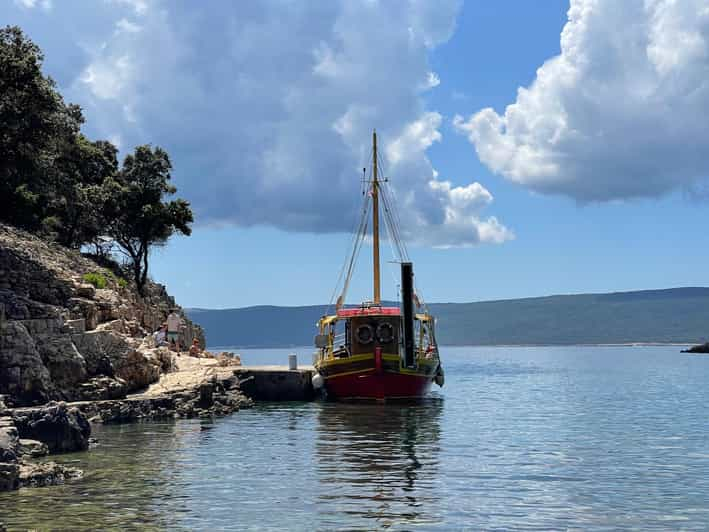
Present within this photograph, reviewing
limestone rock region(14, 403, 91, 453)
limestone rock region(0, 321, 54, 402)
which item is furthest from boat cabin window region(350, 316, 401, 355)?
limestone rock region(14, 403, 91, 453)

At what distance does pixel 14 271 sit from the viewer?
39594 mm

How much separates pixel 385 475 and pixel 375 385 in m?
23.1

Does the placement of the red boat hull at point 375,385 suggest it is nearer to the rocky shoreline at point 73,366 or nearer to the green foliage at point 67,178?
the rocky shoreline at point 73,366

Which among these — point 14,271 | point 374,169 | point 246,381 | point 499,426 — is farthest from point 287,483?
point 374,169

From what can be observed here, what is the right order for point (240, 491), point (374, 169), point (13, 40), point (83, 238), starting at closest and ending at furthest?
point (240, 491), point (13, 40), point (374, 169), point (83, 238)

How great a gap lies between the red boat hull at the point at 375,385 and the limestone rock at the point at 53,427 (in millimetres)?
21433

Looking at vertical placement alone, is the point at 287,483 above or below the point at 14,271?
below

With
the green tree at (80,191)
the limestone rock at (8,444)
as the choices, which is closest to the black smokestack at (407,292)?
the limestone rock at (8,444)

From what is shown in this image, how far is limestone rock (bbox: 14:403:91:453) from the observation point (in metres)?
24.6

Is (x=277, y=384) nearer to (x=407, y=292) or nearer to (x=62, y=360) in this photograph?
(x=407, y=292)

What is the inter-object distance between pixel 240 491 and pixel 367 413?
20.0m

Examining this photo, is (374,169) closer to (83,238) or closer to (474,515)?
(83,238)

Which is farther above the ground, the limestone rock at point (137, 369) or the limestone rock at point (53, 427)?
the limestone rock at point (137, 369)

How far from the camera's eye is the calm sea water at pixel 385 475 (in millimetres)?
17578
